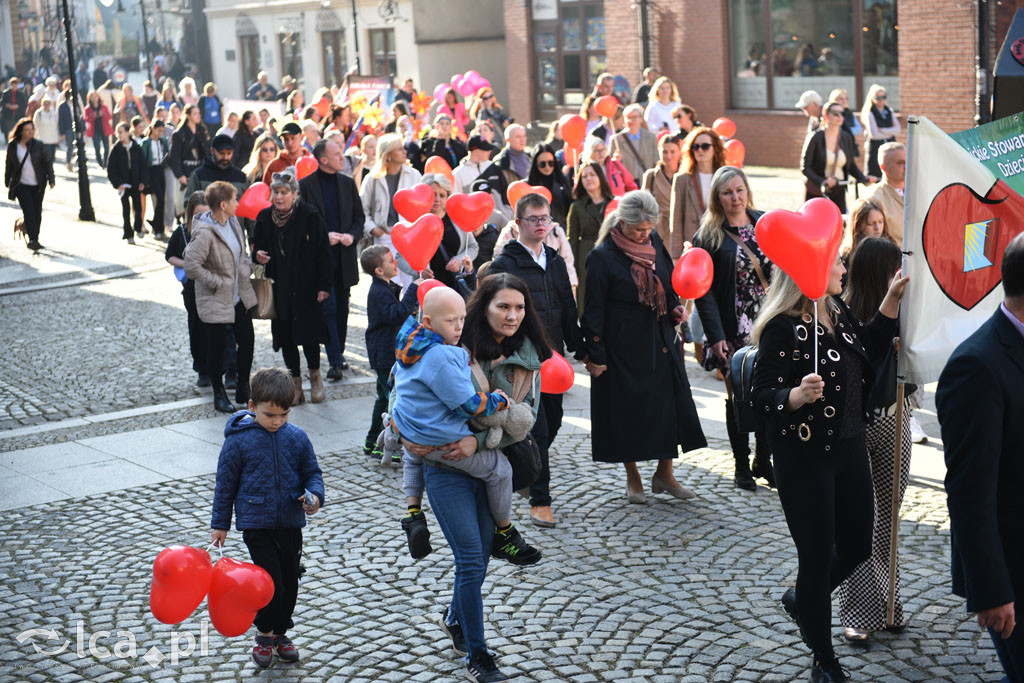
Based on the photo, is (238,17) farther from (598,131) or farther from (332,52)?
(598,131)

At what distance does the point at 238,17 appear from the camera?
45281mm

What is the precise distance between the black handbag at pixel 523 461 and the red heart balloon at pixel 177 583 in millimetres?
1365

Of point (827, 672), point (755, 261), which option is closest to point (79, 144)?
point (755, 261)

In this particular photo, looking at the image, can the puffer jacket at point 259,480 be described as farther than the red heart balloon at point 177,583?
Yes

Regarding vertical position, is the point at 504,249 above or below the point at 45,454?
above

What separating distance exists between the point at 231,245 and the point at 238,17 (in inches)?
1476

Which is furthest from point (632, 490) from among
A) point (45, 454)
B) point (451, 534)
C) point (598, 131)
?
point (598, 131)

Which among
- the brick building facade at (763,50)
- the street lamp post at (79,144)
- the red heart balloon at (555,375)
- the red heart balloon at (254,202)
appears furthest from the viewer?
the street lamp post at (79,144)

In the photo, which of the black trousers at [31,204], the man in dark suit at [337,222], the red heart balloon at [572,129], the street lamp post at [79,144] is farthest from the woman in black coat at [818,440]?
the street lamp post at [79,144]

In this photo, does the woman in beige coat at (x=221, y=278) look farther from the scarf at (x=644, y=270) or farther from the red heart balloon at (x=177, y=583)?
the red heart balloon at (x=177, y=583)

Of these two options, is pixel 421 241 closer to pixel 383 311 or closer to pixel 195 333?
pixel 383 311

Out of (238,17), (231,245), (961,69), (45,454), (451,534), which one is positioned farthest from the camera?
(238,17)

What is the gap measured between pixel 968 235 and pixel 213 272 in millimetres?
6349

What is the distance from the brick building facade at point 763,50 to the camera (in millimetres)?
21391
